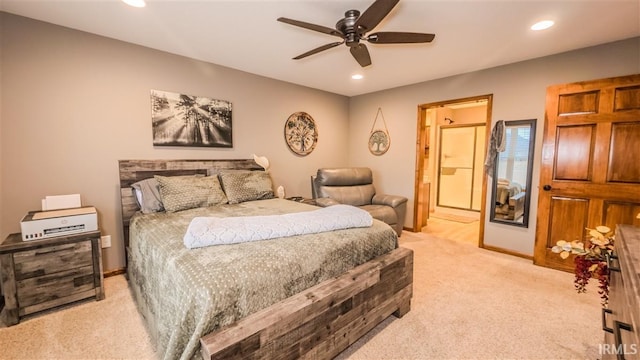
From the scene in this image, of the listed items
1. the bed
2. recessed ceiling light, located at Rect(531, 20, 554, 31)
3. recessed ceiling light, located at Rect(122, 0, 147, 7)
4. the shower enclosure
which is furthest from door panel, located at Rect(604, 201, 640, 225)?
recessed ceiling light, located at Rect(122, 0, 147, 7)

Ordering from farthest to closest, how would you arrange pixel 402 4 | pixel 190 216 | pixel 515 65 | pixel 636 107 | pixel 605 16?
pixel 515 65
pixel 636 107
pixel 190 216
pixel 605 16
pixel 402 4

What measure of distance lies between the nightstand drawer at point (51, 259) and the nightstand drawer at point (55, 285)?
0.04 meters

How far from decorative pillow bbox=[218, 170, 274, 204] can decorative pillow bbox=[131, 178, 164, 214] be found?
65 centimetres

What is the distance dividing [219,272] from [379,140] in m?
3.96

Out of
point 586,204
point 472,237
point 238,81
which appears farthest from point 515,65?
point 238,81

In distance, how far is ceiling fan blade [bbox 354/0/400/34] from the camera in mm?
1554

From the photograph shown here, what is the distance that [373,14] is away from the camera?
1.69 m

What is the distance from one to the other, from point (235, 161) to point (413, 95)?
292 centimetres

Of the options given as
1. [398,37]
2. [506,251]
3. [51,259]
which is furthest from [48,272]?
[506,251]

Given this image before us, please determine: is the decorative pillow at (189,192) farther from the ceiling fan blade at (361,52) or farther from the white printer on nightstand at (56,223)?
the ceiling fan blade at (361,52)

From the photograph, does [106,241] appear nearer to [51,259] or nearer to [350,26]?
[51,259]

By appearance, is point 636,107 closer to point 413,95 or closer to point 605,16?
point 605,16

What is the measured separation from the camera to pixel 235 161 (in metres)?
3.46

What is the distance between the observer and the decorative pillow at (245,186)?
2.95 m
